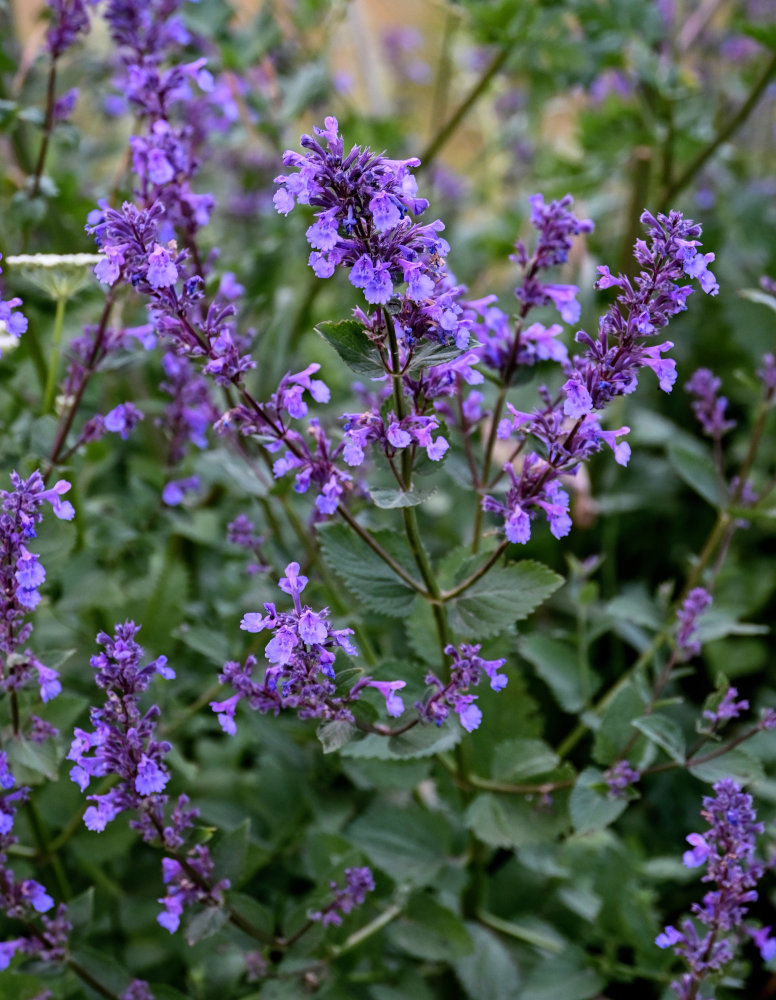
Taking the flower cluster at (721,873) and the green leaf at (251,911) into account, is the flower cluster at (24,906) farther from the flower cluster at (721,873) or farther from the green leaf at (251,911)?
the flower cluster at (721,873)

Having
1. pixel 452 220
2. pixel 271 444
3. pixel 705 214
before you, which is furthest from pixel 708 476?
pixel 452 220

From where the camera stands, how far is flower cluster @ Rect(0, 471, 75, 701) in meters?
0.80

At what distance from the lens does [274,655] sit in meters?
0.75

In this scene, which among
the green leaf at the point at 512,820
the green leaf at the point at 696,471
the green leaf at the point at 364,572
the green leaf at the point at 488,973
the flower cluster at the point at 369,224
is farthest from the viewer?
the green leaf at the point at 696,471

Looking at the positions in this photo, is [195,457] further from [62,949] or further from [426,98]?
[426,98]

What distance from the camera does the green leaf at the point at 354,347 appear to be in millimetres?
Answer: 771

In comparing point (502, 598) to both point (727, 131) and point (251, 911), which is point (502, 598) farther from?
point (727, 131)

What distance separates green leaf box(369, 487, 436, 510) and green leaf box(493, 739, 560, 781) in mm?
383

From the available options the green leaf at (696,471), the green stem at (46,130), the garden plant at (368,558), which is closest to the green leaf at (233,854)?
the garden plant at (368,558)

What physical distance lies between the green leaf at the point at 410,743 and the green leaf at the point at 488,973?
1.15 ft

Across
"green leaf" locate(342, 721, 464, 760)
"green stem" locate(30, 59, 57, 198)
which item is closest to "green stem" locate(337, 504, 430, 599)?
"green leaf" locate(342, 721, 464, 760)

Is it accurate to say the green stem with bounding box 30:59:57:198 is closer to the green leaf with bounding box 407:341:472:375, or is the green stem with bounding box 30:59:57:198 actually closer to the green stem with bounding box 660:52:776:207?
the green leaf with bounding box 407:341:472:375

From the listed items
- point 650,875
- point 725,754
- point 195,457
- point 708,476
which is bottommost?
point 650,875

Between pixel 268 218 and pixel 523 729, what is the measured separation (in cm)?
101
